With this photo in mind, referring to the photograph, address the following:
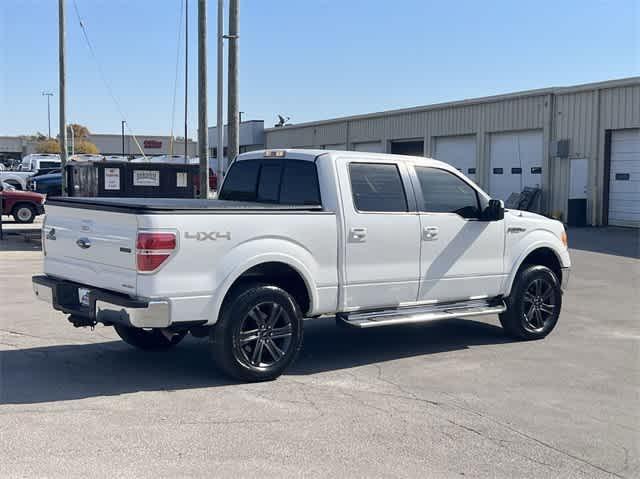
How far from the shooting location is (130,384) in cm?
682

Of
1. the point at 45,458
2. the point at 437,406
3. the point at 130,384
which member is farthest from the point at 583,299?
the point at 45,458

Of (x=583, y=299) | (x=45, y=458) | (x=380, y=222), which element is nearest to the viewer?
(x=45, y=458)

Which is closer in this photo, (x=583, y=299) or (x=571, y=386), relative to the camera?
(x=571, y=386)

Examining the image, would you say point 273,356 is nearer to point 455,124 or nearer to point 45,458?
point 45,458

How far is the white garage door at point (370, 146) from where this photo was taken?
3719 cm

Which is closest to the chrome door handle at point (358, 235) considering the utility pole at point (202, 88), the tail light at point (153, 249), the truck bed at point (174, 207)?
the truck bed at point (174, 207)

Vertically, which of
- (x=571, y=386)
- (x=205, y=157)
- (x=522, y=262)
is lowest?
(x=571, y=386)

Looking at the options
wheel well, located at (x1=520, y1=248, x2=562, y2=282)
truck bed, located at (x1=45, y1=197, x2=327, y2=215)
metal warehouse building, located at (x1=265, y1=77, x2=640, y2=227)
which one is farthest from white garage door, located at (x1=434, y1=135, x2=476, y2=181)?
truck bed, located at (x1=45, y1=197, x2=327, y2=215)

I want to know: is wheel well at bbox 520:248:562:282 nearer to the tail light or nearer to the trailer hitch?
the tail light

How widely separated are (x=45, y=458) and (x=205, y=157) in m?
12.5

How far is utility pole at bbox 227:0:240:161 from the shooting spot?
15398mm

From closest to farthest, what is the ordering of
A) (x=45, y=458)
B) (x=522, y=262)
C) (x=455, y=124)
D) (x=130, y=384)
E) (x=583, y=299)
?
(x=45, y=458) → (x=130, y=384) → (x=522, y=262) → (x=583, y=299) → (x=455, y=124)

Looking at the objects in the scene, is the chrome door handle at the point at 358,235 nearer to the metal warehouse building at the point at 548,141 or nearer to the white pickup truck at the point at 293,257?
the white pickup truck at the point at 293,257

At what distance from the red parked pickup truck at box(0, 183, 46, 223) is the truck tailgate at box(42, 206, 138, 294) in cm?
1775
